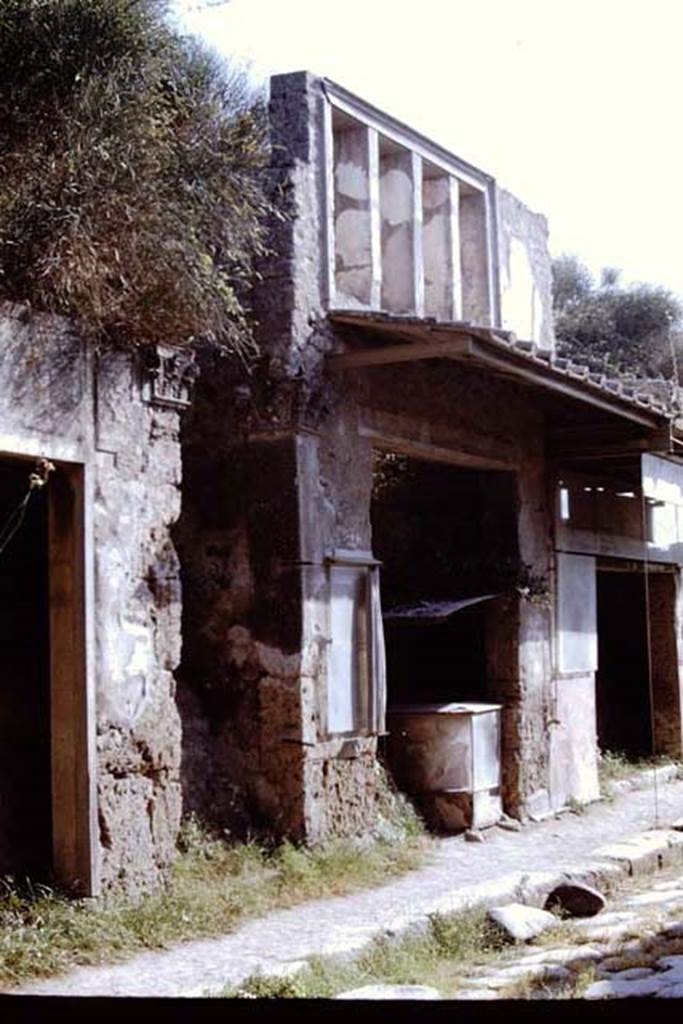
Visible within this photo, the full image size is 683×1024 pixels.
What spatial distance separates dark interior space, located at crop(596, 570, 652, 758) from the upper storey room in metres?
4.29

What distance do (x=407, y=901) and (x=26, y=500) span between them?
3.19 m

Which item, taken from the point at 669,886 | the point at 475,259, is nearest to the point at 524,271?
the point at 475,259

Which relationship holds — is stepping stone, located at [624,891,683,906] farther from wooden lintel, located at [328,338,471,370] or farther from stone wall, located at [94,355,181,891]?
wooden lintel, located at [328,338,471,370]

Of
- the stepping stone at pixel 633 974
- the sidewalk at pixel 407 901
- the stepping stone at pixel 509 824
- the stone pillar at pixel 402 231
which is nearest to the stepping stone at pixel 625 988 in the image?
the stepping stone at pixel 633 974

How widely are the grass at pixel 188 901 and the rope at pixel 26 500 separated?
1.69 meters

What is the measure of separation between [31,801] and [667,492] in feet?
24.3

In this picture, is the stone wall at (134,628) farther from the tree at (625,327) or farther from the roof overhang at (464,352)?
the tree at (625,327)

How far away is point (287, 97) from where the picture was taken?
31.2ft

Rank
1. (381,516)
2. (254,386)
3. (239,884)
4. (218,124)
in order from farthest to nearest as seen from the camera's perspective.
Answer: (381,516), (254,386), (218,124), (239,884)

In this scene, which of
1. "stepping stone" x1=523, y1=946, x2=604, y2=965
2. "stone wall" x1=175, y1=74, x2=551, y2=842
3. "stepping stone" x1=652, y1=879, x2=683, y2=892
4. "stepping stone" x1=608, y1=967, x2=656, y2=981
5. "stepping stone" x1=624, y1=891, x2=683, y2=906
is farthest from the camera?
"stone wall" x1=175, y1=74, x2=551, y2=842

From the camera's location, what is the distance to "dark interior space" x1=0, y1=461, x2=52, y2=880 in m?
7.27

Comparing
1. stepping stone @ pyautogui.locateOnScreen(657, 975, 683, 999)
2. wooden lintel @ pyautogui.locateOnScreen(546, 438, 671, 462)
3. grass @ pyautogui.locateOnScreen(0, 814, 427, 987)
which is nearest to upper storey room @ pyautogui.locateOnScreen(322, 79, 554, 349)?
wooden lintel @ pyautogui.locateOnScreen(546, 438, 671, 462)

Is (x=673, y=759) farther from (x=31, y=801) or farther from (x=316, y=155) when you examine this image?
(x=31, y=801)

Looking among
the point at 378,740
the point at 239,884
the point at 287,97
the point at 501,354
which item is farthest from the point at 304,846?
the point at 287,97
